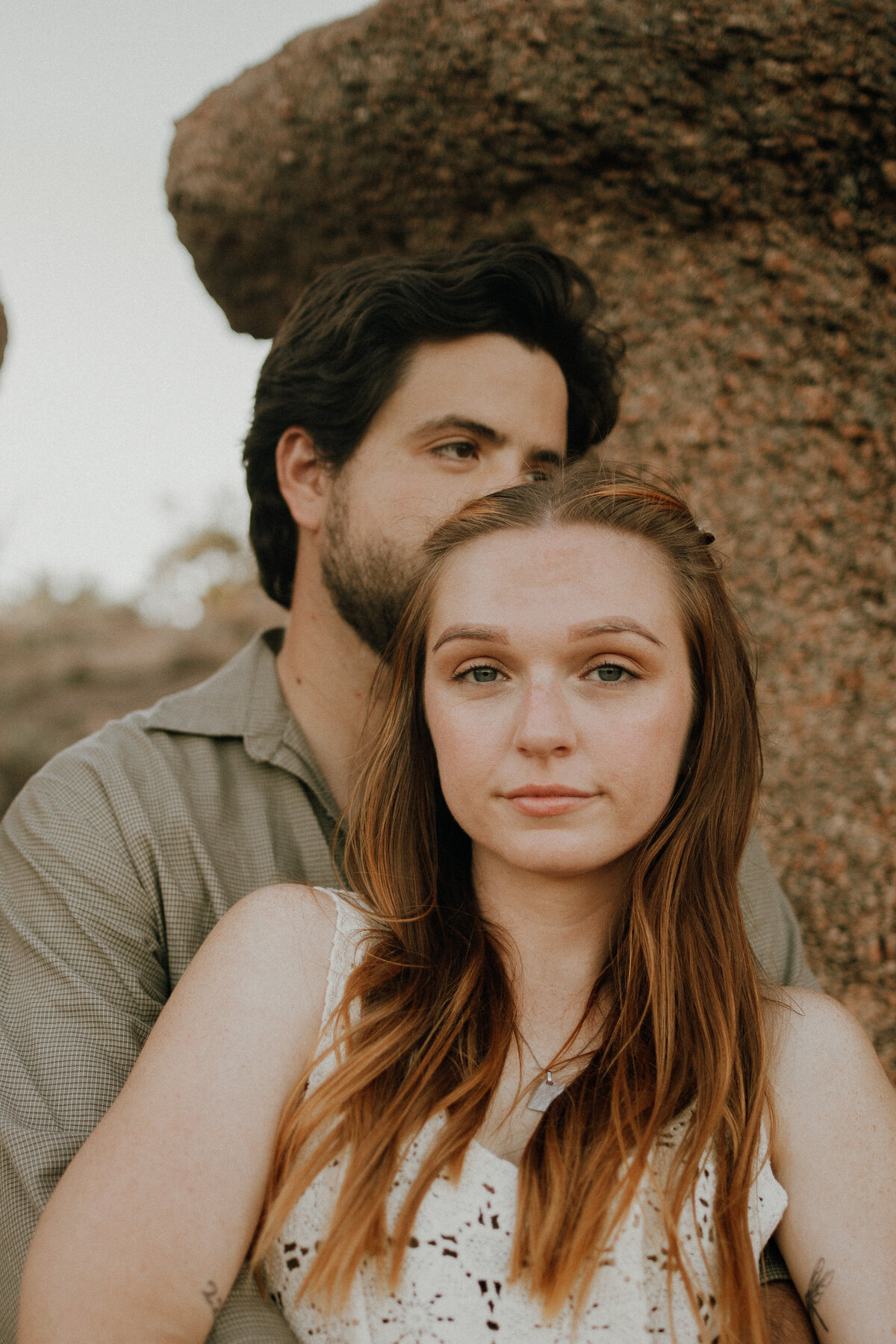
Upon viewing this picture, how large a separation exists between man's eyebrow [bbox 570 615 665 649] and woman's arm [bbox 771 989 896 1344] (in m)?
0.70

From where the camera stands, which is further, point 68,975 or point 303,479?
point 303,479

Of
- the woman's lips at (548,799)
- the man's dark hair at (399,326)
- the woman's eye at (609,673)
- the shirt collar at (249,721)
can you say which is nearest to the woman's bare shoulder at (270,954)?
the woman's lips at (548,799)

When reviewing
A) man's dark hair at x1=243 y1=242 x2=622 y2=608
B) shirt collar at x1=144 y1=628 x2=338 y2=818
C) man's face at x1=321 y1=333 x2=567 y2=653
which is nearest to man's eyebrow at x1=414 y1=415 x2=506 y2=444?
man's face at x1=321 y1=333 x2=567 y2=653

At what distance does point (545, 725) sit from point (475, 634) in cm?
21

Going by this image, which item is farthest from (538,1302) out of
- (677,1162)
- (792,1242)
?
(792,1242)

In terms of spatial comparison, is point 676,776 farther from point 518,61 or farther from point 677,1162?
point 518,61

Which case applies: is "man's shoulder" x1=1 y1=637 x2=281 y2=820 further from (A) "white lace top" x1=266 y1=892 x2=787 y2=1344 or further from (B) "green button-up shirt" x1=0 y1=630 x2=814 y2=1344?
(A) "white lace top" x1=266 y1=892 x2=787 y2=1344

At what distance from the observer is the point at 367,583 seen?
104 inches

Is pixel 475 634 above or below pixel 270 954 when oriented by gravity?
above

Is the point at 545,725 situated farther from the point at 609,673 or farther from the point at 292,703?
the point at 292,703

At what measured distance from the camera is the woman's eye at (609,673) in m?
1.65

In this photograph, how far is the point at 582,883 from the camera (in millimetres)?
1816

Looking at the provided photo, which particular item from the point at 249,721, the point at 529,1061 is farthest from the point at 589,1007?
the point at 249,721

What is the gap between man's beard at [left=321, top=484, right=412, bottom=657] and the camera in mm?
2600
